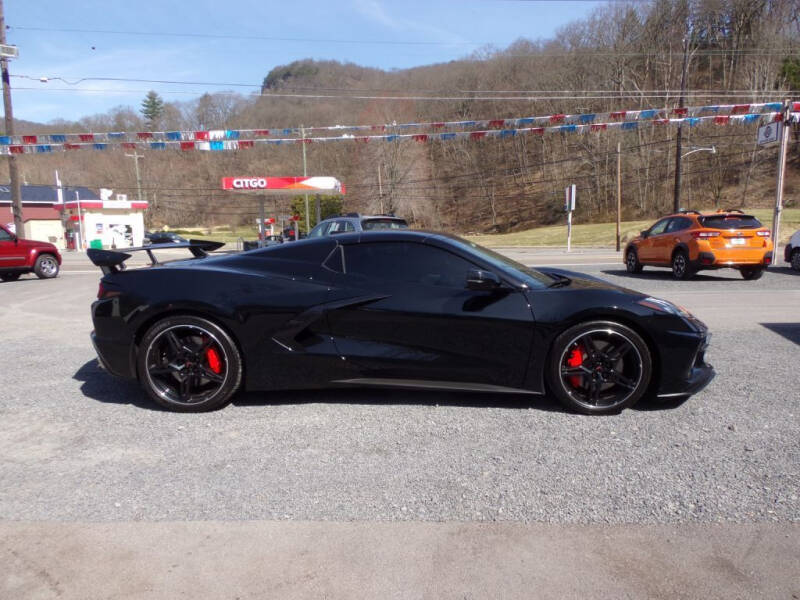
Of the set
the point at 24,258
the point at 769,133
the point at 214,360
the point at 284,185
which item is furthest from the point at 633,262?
the point at 284,185

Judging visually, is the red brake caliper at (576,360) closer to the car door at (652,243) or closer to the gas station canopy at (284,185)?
the car door at (652,243)

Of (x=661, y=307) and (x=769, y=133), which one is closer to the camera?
(x=661, y=307)

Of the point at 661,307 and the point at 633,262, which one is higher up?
the point at 661,307

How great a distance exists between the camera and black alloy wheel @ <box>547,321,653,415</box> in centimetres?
390

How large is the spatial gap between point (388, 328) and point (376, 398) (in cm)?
70

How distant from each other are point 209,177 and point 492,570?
84755 millimetres

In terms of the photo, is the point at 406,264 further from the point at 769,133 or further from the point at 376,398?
the point at 769,133

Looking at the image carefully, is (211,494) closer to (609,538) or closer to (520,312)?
(609,538)

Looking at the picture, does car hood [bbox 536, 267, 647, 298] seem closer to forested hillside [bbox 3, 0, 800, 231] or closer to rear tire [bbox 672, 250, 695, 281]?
rear tire [bbox 672, 250, 695, 281]

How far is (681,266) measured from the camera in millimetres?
12344

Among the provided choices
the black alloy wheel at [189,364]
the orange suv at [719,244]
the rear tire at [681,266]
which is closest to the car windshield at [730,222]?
the orange suv at [719,244]

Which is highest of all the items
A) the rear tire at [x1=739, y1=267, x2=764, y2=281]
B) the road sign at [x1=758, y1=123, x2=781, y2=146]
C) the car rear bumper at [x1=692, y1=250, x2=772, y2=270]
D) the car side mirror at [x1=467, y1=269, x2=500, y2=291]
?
the road sign at [x1=758, y1=123, x2=781, y2=146]

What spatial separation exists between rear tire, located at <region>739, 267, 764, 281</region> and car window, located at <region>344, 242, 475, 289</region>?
10694 millimetres

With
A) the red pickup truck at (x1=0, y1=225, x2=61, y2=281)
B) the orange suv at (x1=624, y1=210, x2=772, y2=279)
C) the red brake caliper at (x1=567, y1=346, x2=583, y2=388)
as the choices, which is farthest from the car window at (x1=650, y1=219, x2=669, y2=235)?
the red pickup truck at (x1=0, y1=225, x2=61, y2=281)
